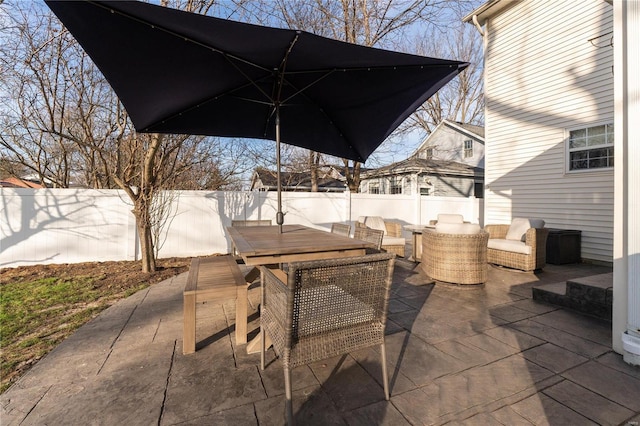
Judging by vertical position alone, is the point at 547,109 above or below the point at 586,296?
above

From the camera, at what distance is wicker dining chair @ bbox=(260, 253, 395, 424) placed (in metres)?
1.41

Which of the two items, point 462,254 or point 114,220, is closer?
point 462,254

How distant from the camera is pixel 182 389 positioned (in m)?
1.73

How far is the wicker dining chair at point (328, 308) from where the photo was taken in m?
1.41

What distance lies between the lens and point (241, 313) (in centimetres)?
227

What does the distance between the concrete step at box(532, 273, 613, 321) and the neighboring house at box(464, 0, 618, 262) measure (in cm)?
370

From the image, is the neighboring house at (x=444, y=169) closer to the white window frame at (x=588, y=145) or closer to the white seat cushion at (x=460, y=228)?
the white window frame at (x=588, y=145)

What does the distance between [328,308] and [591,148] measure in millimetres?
7271

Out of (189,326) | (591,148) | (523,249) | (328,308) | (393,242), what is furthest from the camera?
(591,148)

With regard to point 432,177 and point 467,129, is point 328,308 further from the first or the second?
point 467,129

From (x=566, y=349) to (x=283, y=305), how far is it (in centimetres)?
235

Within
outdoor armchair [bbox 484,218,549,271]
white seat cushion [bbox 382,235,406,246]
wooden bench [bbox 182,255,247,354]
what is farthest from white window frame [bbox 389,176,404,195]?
wooden bench [bbox 182,255,247,354]

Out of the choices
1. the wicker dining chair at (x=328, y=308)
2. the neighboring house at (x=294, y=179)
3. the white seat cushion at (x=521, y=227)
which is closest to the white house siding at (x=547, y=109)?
the white seat cushion at (x=521, y=227)

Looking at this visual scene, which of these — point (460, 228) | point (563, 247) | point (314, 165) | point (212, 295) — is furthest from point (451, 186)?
point (212, 295)
